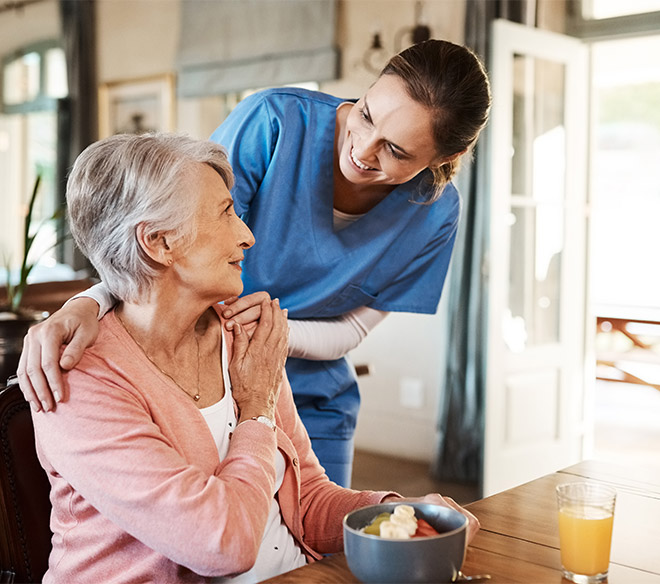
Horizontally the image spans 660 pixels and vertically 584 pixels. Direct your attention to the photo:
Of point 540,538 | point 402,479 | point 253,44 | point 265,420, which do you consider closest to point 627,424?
point 402,479

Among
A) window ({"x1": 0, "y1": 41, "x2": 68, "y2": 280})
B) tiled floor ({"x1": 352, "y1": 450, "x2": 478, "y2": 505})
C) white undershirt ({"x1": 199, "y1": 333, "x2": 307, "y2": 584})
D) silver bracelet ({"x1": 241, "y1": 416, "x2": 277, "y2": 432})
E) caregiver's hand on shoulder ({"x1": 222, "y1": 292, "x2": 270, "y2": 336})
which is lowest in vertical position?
tiled floor ({"x1": 352, "y1": 450, "x2": 478, "y2": 505})

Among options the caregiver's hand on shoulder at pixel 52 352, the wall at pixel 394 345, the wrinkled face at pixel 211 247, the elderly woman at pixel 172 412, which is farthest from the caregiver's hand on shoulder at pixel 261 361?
the wall at pixel 394 345

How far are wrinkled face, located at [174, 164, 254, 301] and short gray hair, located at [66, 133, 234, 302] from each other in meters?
0.02

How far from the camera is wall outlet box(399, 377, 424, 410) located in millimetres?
4277

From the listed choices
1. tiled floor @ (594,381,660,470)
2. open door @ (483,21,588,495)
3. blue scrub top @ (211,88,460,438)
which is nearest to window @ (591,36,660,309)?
tiled floor @ (594,381,660,470)

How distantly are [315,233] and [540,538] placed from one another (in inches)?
33.1

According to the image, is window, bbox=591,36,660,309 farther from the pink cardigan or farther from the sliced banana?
the sliced banana

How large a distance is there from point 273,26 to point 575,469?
3844 mm

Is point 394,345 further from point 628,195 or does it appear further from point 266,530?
point 628,195

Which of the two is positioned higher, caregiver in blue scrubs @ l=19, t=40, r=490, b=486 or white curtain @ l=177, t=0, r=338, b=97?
white curtain @ l=177, t=0, r=338, b=97

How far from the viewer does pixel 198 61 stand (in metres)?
5.23

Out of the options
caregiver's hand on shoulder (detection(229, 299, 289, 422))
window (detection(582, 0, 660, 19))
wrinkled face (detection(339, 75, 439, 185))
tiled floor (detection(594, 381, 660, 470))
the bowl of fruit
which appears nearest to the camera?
the bowl of fruit

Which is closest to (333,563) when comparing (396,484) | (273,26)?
(396,484)

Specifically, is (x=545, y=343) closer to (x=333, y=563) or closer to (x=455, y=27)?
(x=455, y=27)
